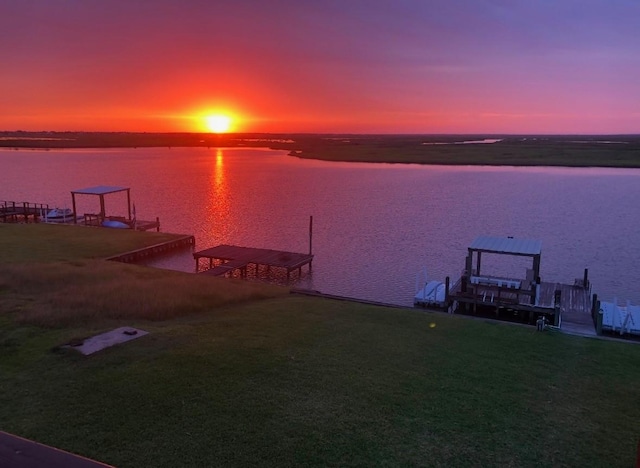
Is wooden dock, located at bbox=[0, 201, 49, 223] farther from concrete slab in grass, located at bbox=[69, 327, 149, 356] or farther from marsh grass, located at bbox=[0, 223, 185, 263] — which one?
concrete slab in grass, located at bbox=[69, 327, 149, 356]

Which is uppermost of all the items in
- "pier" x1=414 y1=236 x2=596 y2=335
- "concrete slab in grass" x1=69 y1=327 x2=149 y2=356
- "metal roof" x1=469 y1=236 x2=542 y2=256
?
"metal roof" x1=469 y1=236 x2=542 y2=256

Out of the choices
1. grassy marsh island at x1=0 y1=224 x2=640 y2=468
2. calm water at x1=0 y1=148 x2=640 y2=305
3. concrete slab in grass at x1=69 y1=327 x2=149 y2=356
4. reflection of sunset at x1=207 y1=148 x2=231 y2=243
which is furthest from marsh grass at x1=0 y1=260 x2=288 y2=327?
reflection of sunset at x1=207 y1=148 x2=231 y2=243

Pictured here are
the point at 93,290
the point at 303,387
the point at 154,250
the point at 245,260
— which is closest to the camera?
the point at 303,387

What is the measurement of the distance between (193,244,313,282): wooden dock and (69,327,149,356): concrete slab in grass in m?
14.2

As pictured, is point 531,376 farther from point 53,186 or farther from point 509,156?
point 509,156

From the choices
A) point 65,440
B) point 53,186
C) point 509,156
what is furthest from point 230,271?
point 509,156

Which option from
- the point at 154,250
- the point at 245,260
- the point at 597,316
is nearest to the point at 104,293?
the point at 245,260

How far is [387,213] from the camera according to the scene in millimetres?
47156

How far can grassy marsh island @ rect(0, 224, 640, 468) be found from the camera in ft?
25.8

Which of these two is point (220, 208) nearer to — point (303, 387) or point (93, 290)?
point (93, 290)

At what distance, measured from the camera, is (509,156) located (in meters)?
118

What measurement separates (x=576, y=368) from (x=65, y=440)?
11.3 metres

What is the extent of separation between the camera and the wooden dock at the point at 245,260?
91.4ft

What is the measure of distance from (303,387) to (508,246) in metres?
14.8
